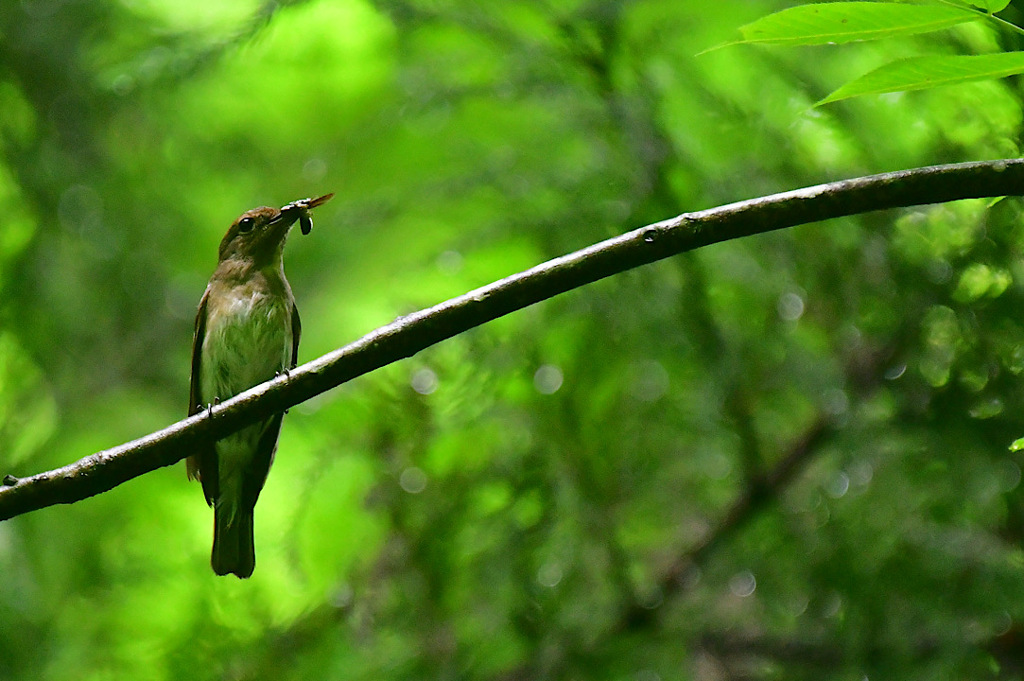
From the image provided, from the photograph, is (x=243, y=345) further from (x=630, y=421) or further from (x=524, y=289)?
(x=524, y=289)

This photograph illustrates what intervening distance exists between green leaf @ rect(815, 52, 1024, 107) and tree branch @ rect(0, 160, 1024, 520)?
0.19m

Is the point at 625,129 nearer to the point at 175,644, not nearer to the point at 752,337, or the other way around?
the point at 752,337

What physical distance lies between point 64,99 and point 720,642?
3753 millimetres

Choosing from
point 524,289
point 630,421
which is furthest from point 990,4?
point 630,421

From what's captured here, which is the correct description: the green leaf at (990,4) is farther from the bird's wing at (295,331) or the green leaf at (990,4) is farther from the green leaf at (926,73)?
the bird's wing at (295,331)

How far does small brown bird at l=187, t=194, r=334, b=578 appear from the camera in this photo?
11.0ft

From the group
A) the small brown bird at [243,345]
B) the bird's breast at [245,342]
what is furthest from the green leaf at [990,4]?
the bird's breast at [245,342]

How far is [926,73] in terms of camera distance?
117 centimetres

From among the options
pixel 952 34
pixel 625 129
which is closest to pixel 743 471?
pixel 625 129

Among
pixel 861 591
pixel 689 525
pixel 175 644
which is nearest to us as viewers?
pixel 861 591

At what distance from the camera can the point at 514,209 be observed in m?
2.84

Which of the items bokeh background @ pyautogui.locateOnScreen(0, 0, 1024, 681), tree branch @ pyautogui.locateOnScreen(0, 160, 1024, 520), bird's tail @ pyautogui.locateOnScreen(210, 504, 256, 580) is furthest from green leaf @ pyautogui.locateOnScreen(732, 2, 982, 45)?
bird's tail @ pyautogui.locateOnScreen(210, 504, 256, 580)

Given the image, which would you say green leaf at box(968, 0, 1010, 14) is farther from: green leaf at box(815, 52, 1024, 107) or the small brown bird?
the small brown bird

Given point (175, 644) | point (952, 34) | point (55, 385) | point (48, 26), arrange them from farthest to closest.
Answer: point (48, 26) → point (55, 385) → point (175, 644) → point (952, 34)
